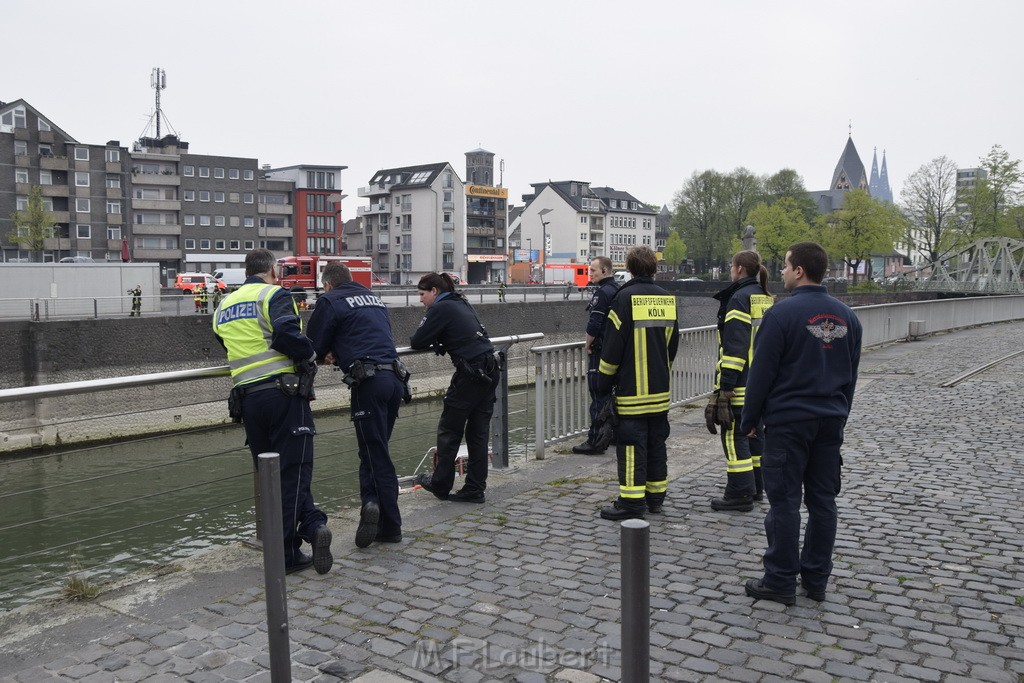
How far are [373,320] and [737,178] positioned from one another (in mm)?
100398

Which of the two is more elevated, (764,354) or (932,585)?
(764,354)

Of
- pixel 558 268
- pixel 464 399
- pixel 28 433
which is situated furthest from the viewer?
pixel 558 268

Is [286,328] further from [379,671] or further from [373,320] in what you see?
[379,671]

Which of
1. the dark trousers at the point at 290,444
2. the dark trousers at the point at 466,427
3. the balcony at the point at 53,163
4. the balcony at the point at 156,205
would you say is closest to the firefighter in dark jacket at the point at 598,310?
the dark trousers at the point at 466,427

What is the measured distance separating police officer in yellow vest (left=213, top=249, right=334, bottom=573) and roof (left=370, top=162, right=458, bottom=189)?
309 feet

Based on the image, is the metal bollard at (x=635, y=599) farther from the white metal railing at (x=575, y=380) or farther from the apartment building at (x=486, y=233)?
the apartment building at (x=486, y=233)

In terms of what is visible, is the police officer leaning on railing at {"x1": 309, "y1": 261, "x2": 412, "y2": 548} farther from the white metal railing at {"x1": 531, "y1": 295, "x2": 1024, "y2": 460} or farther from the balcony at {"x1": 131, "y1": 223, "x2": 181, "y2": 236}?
the balcony at {"x1": 131, "y1": 223, "x2": 181, "y2": 236}

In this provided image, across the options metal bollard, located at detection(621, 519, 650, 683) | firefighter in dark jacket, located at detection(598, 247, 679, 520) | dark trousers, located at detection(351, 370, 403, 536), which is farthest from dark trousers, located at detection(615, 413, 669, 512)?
metal bollard, located at detection(621, 519, 650, 683)

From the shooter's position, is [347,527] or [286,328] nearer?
[286,328]

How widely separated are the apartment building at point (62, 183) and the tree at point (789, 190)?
219ft

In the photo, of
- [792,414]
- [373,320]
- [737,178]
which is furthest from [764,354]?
[737,178]

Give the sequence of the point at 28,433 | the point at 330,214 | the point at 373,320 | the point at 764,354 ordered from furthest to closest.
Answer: the point at 330,214
the point at 28,433
the point at 373,320
the point at 764,354

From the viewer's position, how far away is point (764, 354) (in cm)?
488

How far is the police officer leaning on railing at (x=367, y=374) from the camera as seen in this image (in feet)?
19.0
